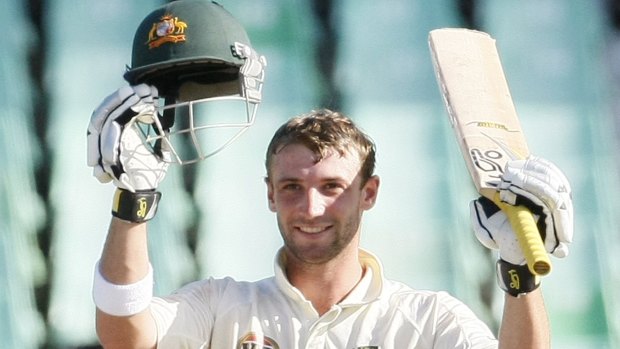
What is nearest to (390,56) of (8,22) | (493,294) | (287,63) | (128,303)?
(287,63)

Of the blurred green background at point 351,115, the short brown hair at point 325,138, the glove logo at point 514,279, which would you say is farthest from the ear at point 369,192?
the blurred green background at point 351,115

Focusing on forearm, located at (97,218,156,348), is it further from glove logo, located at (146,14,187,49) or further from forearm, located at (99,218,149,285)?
glove logo, located at (146,14,187,49)

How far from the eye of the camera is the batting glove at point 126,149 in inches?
115

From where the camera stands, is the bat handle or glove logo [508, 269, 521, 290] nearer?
the bat handle

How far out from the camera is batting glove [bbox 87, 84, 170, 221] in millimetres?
2932

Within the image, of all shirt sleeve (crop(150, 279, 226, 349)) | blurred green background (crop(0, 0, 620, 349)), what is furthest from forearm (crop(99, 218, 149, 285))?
blurred green background (crop(0, 0, 620, 349))

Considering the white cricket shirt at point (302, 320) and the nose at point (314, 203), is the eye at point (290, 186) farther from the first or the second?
the white cricket shirt at point (302, 320)

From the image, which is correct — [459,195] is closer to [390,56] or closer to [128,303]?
[390,56]

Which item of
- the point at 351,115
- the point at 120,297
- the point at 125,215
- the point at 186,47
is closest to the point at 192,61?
the point at 186,47

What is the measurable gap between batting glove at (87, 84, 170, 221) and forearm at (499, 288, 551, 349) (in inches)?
27.1

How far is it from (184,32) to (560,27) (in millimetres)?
1465

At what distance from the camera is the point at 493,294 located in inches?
157

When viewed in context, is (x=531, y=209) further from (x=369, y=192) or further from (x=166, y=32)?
(x=166, y=32)

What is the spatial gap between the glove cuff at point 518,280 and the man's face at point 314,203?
40 cm
